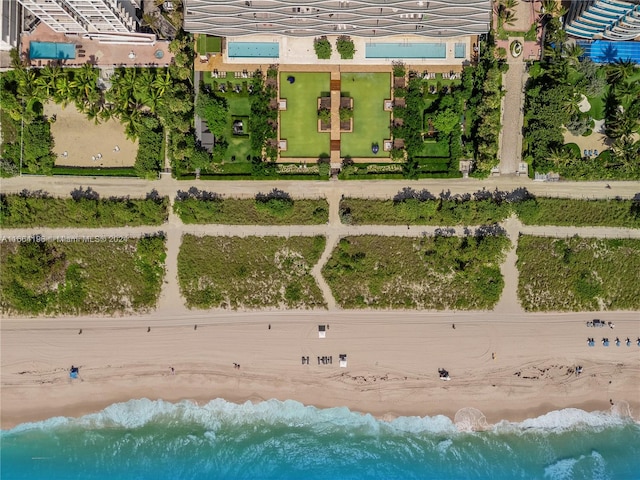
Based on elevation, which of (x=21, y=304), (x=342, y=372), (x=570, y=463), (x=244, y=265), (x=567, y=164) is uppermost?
(x=567, y=164)

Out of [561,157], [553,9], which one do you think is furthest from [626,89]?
[553,9]

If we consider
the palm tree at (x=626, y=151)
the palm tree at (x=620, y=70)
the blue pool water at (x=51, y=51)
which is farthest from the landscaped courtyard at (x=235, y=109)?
the palm tree at (x=626, y=151)

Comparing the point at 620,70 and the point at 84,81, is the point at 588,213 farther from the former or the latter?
the point at 84,81

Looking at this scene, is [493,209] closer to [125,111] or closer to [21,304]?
[125,111]

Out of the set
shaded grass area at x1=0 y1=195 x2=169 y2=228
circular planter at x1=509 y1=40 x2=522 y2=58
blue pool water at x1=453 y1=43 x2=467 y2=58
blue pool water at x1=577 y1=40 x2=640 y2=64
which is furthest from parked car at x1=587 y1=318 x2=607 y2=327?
shaded grass area at x1=0 y1=195 x2=169 y2=228

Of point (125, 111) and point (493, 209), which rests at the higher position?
point (125, 111)

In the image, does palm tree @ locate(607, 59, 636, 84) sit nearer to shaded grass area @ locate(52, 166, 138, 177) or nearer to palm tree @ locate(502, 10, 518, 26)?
palm tree @ locate(502, 10, 518, 26)

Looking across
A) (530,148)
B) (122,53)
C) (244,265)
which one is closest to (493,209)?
(530,148)
